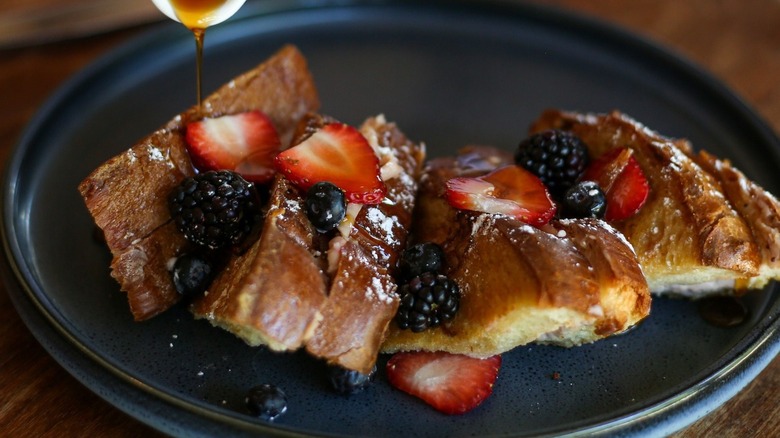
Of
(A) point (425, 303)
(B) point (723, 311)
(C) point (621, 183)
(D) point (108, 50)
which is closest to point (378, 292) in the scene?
(A) point (425, 303)

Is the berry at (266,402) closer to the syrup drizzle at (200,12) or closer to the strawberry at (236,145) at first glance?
the strawberry at (236,145)

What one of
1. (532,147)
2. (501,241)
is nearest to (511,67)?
(532,147)

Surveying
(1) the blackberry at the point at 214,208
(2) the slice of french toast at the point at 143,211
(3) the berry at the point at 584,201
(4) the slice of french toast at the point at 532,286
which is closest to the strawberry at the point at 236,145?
(2) the slice of french toast at the point at 143,211

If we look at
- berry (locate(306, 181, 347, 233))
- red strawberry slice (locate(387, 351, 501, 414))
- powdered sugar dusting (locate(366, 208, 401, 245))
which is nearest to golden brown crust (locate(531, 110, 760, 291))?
red strawberry slice (locate(387, 351, 501, 414))

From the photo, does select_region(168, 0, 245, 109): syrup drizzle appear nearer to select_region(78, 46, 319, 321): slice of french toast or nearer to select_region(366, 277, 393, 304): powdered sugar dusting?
select_region(78, 46, 319, 321): slice of french toast

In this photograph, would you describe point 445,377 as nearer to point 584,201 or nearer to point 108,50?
point 584,201

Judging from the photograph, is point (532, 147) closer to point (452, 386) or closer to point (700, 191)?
point (700, 191)
